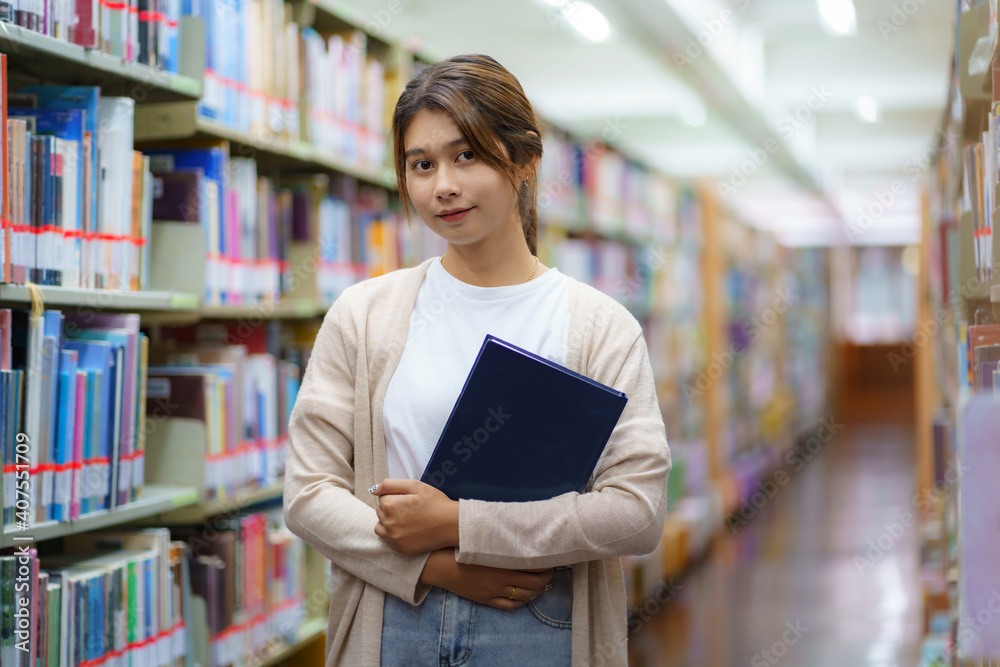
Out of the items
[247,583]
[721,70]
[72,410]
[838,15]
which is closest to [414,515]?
[72,410]

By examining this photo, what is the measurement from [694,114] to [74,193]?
6.19 m

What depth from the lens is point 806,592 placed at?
4.72 metres

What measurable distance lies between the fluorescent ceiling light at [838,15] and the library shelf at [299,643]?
438cm

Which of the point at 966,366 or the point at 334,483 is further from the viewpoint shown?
the point at 966,366

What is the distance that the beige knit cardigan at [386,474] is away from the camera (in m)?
1.17

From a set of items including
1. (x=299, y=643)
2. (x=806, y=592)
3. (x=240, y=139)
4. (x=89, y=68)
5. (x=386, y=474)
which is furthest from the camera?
(x=806, y=592)

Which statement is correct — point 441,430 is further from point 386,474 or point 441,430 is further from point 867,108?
point 867,108

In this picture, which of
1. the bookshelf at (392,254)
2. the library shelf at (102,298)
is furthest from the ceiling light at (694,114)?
the library shelf at (102,298)

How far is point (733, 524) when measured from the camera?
6.44 m

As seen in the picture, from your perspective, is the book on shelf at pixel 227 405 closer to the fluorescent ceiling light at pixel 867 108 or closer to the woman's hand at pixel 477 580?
the woman's hand at pixel 477 580

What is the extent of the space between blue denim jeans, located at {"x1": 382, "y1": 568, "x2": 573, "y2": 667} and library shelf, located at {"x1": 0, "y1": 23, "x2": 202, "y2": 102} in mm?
1125

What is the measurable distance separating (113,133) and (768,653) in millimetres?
3148

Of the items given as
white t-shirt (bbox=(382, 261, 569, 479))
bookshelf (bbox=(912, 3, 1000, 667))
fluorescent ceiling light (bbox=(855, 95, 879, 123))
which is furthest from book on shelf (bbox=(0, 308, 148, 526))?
fluorescent ceiling light (bbox=(855, 95, 879, 123))

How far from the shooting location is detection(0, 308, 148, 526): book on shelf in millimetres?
1618
